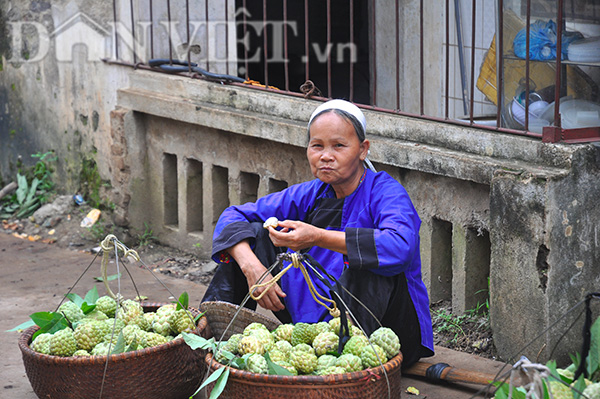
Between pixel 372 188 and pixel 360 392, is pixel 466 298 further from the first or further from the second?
pixel 360 392

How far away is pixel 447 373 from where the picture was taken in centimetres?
343

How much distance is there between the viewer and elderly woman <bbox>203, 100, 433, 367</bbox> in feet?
10.3

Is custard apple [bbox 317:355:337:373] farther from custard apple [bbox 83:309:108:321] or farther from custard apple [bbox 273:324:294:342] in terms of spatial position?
custard apple [bbox 83:309:108:321]

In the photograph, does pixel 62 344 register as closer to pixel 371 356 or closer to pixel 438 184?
pixel 371 356

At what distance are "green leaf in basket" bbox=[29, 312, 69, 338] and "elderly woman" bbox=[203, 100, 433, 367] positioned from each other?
617 millimetres

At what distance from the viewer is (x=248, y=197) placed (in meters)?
5.56

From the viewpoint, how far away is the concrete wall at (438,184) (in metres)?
3.58

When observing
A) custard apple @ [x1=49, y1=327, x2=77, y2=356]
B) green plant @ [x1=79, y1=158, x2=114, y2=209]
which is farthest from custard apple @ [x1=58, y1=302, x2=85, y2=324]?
green plant @ [x1=79, y1=158, x2=114, y2=209]

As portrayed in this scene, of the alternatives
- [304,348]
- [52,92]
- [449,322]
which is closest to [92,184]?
[52,92]

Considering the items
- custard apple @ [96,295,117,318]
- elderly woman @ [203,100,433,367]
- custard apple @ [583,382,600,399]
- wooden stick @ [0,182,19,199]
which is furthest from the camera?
wooden stick @ [0,182,19,199]

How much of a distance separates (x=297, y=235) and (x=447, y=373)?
0.94 metres

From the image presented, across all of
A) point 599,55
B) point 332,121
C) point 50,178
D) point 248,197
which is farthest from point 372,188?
point 50,178

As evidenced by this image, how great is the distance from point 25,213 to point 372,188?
444 centimetres

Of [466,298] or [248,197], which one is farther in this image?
[248,197]
